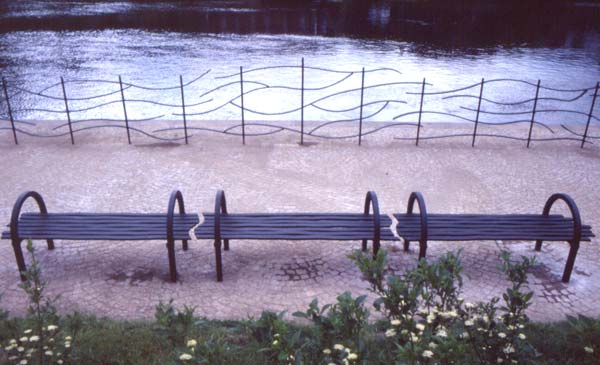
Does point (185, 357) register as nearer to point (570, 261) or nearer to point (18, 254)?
point (18, 254)

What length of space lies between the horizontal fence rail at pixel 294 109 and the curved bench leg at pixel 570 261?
4.01 metres

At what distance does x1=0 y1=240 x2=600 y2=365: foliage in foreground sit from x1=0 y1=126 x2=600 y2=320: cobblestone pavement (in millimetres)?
634

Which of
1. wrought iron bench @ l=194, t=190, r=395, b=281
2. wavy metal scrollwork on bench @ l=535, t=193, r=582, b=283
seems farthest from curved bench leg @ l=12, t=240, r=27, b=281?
wavy metal scrollwork on bench @ l=535, t=193, r=582, b=283

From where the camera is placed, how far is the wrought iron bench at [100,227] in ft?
17.0

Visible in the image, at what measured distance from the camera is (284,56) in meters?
21.1

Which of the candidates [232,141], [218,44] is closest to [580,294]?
[232,141]

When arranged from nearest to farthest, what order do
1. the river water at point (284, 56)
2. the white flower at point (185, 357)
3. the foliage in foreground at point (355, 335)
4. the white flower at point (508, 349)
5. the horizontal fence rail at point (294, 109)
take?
the white flower at point (185, 357) → the foliage in foreground at point (355, 335) → the white flower at point (508, 349) → the horizontal fence rail at point (294, 109) → the river water at point (284, 56)

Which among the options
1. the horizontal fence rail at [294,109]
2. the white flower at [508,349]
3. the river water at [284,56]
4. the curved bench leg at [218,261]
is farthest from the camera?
the river water at [284,56]

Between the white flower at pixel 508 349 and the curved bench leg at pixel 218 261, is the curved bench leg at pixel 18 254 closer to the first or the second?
the curved bench leg at pixel 218 261

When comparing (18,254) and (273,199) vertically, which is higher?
(18,254)

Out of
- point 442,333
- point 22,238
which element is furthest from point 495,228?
point 22,238

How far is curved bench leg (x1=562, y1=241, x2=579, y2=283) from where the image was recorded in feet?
17.2

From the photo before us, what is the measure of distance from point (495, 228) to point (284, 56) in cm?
1678

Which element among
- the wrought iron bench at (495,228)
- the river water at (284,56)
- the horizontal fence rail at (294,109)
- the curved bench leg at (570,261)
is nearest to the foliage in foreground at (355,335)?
the curved bench leg at (570,261)
